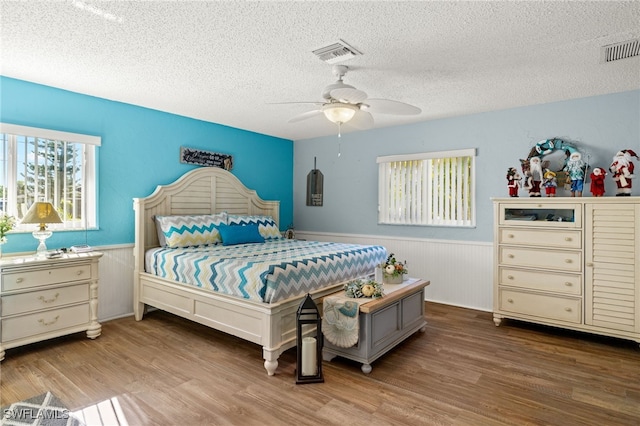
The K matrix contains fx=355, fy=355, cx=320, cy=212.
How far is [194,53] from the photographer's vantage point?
270cm

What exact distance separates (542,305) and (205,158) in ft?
14.4

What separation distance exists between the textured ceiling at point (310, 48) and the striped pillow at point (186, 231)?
4.42ft

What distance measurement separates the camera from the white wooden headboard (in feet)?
13.3

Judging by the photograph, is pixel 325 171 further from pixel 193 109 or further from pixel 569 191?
pixel 569 191

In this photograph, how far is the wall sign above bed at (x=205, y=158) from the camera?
4637mm

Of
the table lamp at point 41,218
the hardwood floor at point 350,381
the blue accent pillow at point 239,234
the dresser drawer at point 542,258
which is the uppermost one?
the table lamp at point 41,218

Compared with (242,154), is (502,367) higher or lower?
lower

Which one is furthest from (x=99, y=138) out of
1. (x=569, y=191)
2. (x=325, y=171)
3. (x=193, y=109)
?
(x=569, y=191)

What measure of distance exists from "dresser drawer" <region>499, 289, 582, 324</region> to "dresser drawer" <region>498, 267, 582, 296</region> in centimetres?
8

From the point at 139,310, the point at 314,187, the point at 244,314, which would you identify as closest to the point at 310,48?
the point at 244,314

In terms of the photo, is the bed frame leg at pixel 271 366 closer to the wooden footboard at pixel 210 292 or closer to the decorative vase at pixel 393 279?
the wooden footboard at pixel 210 292

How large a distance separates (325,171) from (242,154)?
54.6 inches

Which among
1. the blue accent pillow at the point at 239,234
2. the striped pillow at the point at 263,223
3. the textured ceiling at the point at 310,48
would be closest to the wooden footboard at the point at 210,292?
the striped pillow at the point at 263,223

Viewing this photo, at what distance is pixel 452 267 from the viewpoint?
15.3 feet
